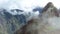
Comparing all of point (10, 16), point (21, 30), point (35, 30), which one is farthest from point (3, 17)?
point (35, 30)

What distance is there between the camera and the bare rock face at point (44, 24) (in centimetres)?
134

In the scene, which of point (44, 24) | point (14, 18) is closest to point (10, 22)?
point (14, 18)

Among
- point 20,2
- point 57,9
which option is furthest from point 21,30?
point 57,9

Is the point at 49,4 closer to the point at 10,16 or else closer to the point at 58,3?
the point at 58,3

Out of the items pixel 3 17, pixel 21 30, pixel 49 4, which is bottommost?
pixel 21 30

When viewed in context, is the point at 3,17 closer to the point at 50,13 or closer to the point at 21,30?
the point at 21,30

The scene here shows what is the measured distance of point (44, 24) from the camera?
136cm

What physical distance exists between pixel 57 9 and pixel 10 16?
0.42 metres

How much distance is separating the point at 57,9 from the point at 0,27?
526 mm

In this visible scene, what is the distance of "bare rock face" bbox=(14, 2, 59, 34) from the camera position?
52.9 inches

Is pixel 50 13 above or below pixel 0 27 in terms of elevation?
above

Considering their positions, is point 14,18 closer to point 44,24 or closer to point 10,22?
point 10,22

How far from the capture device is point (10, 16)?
135 centimetres

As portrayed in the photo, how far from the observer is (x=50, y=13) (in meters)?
1.38
